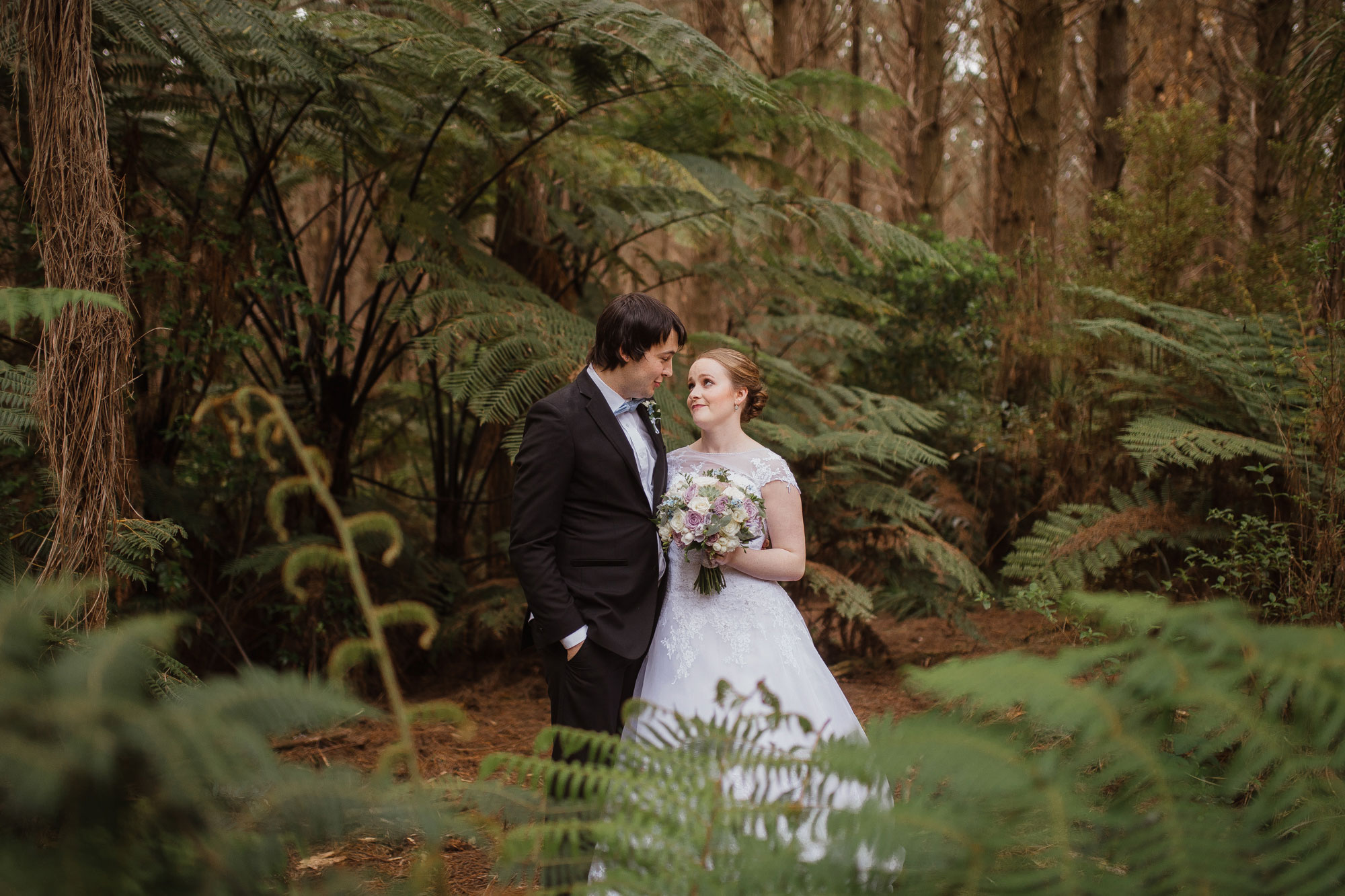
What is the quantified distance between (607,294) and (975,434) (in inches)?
115

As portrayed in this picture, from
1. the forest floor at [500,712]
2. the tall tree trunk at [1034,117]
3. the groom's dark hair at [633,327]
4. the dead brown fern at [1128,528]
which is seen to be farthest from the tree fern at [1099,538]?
the tall tree trunk at [1034,117]

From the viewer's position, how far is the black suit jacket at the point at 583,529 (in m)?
2.81

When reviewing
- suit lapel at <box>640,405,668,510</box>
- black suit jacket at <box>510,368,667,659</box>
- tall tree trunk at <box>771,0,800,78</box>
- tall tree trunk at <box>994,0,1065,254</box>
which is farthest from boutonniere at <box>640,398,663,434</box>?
tall tree trunk at <box>771,0,800,78</box>

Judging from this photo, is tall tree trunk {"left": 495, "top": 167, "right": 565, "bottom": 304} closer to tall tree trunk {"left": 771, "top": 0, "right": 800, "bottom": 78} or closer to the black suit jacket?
the black suit jacket

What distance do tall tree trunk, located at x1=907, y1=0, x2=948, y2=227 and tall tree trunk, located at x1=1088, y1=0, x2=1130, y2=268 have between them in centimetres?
235

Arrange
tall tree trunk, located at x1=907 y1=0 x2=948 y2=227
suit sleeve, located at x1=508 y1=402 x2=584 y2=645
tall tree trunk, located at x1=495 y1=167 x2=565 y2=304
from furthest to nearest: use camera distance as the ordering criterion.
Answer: tall tree trunk, located at x1=907 y1=0 x2=948 y2=227 < tall tree trunk, located at x1=495 y1=167 x2=565 y2=304 < suit sleeve, located at x1=508 y1=402 x2=584 y2=645

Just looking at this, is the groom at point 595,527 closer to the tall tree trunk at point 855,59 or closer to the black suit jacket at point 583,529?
the black suit jacket at point 583,529

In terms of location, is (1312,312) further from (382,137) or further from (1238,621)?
(382,137)

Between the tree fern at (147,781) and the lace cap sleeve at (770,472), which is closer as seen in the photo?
the tree fern at (147,781)

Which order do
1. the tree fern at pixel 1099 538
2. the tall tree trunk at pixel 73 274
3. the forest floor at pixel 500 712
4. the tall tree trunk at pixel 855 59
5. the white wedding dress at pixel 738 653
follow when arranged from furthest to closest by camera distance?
the tall tree trunk at pixel 855 59, the tree fern at pixel 1099 538, the forest floor at pixel 500 712, the white wedding dress at pixel 738 653, the tall tree trunk at pixel 73 274

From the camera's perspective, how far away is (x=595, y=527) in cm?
294

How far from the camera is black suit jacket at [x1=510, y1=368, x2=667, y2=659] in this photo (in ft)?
9.21

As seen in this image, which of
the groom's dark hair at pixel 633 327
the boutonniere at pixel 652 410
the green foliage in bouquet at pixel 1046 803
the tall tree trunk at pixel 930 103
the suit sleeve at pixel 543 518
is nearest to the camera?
the green foliage in bouquet at pixel 1046 803

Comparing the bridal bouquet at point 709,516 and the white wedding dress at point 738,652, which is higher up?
the bridal bouquet at point 709,516
